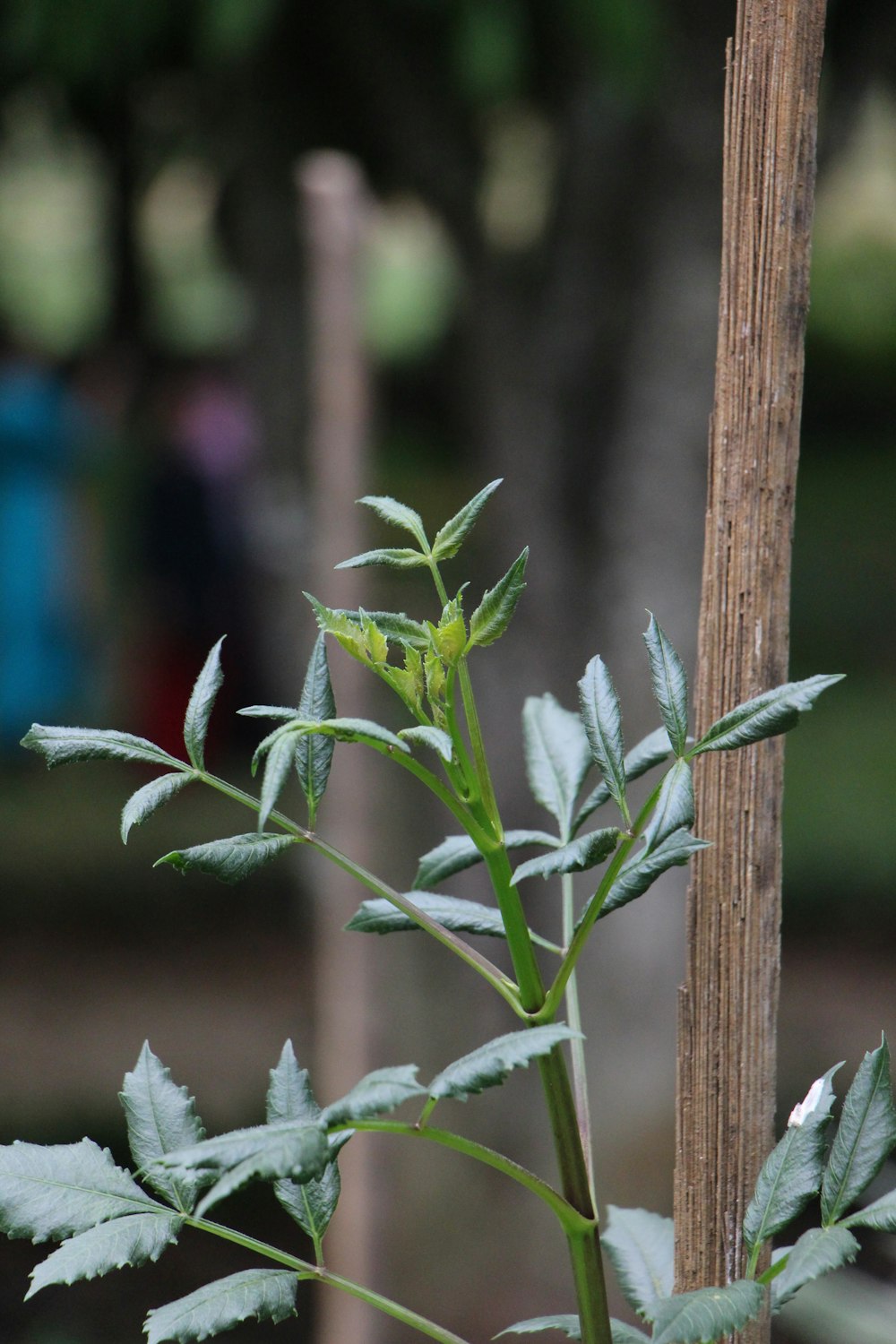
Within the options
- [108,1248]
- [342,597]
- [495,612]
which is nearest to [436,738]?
[495,612]

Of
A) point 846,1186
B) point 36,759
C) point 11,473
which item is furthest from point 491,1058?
point 36,759

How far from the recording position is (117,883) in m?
4.94

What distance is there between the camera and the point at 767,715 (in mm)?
302

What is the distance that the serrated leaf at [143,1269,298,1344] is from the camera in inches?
12.3

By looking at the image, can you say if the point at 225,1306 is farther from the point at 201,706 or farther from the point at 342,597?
the point at 342,597

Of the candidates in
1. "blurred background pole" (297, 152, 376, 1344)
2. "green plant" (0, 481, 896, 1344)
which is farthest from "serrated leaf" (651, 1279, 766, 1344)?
"blurred background pole" (297, 152, 376, 1344)

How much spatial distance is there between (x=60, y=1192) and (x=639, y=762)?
180mm

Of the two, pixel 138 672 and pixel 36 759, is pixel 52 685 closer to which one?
pixel 138 672

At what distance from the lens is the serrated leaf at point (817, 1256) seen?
306 millimetres

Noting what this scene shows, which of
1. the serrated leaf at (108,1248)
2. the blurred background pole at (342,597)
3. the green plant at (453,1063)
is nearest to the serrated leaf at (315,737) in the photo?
the green plant at (453,1063)

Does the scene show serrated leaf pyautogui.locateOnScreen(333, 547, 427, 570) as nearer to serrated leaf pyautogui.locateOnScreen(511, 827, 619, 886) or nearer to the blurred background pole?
serrated leaf pyautogui.locateOnScreen(511, 827, 619, 886)

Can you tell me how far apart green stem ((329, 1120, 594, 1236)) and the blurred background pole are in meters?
1.25

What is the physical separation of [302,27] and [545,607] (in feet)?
3.16

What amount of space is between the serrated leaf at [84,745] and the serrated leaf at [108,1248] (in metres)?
0.11
